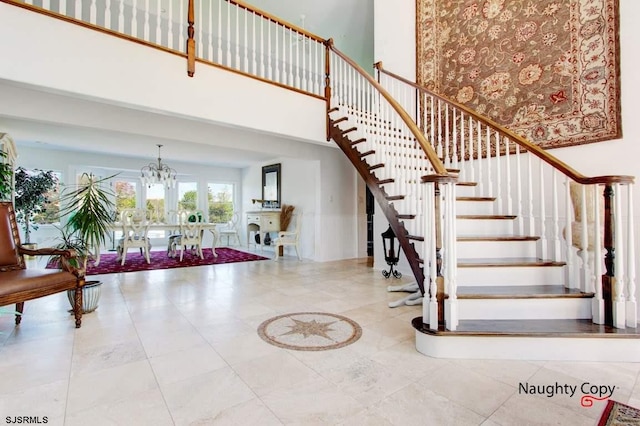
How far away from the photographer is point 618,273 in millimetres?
2117

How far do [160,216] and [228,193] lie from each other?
7.09 ft

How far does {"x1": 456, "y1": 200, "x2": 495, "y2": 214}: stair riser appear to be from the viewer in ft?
11.3

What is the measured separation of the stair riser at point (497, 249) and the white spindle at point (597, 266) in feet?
2.31

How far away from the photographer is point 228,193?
10.0 m

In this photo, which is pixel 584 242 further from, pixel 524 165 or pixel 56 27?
pixel 56 27

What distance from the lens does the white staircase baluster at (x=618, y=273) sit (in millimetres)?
2086

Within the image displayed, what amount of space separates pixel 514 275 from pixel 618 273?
64cm

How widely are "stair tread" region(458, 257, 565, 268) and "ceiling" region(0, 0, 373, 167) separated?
3.83 meters

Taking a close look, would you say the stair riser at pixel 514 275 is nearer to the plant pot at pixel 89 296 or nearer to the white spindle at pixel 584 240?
the white spindle at pixel 584 240

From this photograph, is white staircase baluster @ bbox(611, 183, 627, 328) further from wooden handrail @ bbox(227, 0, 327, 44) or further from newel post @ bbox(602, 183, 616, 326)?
wooden handrail @ bbox(227, 0, 327, 44)

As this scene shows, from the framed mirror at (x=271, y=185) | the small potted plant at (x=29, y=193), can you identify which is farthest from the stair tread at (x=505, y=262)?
the small potted plant at (x=29, y=193)

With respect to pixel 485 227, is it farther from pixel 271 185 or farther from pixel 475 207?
pixel 271 185

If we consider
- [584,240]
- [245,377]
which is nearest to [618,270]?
[584,240]

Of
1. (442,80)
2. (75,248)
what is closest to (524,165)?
(442,80)
